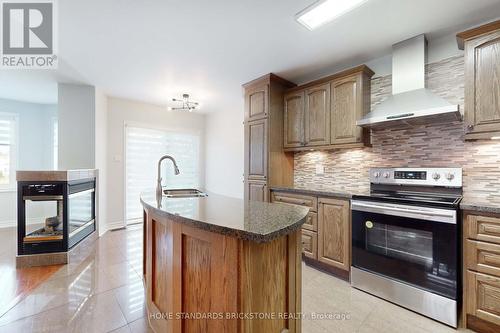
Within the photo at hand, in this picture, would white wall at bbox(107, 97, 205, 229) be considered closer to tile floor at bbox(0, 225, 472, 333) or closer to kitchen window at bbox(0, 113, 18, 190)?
tile floor at bbox(0, 225, 472, 333)

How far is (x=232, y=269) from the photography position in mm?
1005

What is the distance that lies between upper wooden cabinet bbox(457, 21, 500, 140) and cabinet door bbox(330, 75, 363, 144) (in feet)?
2.93

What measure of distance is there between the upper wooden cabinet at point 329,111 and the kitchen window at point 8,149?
543 centimetres

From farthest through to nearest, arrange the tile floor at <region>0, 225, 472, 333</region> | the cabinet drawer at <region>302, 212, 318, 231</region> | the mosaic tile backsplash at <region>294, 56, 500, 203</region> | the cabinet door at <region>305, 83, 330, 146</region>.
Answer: the cabinet door at <region>305, 83, 330, 146</region>
the cabinet drawer at <region>302, 212, 318, 231</region>
the mosaic tile backsplash at <region>294, 56, 500, 203</region>
the tile floor at <region>0, 225, 472, 333</region>

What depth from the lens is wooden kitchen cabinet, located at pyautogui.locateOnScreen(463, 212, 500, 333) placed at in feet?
5.38

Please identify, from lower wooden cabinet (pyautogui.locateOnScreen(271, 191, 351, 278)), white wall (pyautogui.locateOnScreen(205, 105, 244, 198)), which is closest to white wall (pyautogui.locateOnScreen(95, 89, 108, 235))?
white wall (pyautogui.locateOnScreen(205, 105, 244, 198))

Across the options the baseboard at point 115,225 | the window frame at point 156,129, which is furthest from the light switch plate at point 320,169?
the baseboard at point 115,225

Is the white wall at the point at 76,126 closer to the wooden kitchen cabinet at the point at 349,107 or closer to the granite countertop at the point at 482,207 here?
the wooden kitchen cabinet at the point at 349,107

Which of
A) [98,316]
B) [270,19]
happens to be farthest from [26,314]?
[270,19]

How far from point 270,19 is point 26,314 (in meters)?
3.24

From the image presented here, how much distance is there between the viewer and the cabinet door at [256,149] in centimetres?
327

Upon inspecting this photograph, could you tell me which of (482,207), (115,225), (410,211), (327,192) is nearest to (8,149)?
(115,225)

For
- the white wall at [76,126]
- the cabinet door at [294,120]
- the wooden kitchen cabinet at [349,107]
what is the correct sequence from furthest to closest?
the white wall at [76,126], the cabinet door at [294,120], the wooden kitchen cabinet at [349,107]

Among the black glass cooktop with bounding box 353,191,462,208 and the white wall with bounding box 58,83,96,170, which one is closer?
the black glass cooktop with bounding box 353,191,462,208
